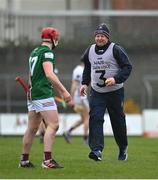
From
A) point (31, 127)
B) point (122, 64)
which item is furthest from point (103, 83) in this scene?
point (31, 127)

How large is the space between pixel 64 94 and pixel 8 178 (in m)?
1.65

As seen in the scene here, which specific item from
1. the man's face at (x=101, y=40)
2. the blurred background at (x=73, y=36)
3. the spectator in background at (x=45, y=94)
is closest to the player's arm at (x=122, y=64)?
the man's face at (x=101, y=40)

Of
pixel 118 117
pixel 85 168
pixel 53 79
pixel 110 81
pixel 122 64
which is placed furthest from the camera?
pixel 118 117

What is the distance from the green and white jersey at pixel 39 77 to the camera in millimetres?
12125

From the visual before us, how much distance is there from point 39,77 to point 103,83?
5.12ft

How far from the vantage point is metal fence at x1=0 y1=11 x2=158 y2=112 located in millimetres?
33344

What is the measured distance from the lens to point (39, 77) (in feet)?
40.0

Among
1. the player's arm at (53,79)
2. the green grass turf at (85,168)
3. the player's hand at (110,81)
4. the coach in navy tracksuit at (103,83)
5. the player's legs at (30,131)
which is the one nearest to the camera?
the green grass turf at (85,168)

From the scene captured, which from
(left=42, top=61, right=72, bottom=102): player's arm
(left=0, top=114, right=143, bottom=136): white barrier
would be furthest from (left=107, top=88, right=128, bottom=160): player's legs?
(left=0, top=114, right=143, bottom=136): white barrier

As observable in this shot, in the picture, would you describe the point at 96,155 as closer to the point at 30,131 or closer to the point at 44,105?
the point at 30,131

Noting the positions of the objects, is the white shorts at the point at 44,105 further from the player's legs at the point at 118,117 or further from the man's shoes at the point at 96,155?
the player's legs at the point at 118,117

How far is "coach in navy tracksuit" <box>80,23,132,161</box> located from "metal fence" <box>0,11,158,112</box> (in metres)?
18.7

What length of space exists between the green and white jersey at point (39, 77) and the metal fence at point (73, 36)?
20.0 meters

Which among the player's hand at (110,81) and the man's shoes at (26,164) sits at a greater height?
the player's hand at (110,81)
